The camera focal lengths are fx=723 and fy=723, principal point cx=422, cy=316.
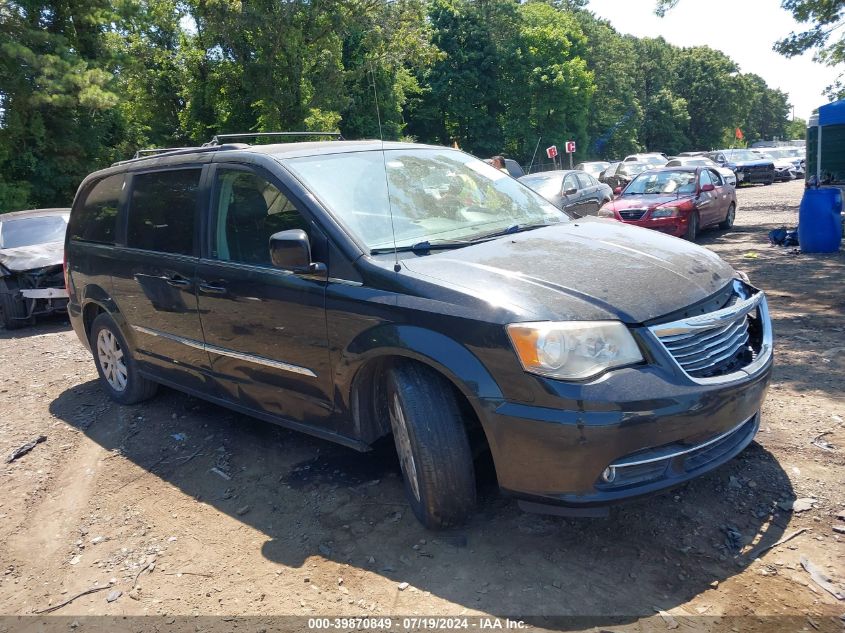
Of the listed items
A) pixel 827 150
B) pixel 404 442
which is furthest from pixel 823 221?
pixel 404 442

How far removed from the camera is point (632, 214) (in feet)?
43.4

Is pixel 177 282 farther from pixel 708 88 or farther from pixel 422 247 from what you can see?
pixel 708 88

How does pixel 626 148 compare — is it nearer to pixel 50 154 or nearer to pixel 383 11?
pixel 383 11

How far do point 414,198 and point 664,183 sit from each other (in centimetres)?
1125

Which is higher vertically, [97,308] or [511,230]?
[511,230]

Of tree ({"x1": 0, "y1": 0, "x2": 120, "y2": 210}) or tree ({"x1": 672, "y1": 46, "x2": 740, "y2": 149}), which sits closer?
tree ({"x1": 0, "y1": 0, "x2": 120, "y2": 210})

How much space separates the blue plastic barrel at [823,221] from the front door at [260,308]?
9920 millimetres

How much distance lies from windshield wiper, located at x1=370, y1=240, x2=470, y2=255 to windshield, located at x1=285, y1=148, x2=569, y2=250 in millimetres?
23

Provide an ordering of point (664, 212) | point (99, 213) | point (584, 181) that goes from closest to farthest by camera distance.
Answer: point (99, 213), point (664, 212), point (584, 181)

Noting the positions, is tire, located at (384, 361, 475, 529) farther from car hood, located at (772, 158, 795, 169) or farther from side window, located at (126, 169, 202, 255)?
car hood, located at (772, 158, 795, 169)

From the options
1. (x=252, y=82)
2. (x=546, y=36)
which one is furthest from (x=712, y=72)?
(x=252, y=82)

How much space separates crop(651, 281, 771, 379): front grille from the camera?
3.16 meters

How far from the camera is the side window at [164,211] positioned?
4.74m

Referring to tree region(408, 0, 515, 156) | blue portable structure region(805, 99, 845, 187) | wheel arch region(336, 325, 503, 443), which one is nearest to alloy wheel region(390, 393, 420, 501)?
wheel arch region(336, 325, 503, 443)
